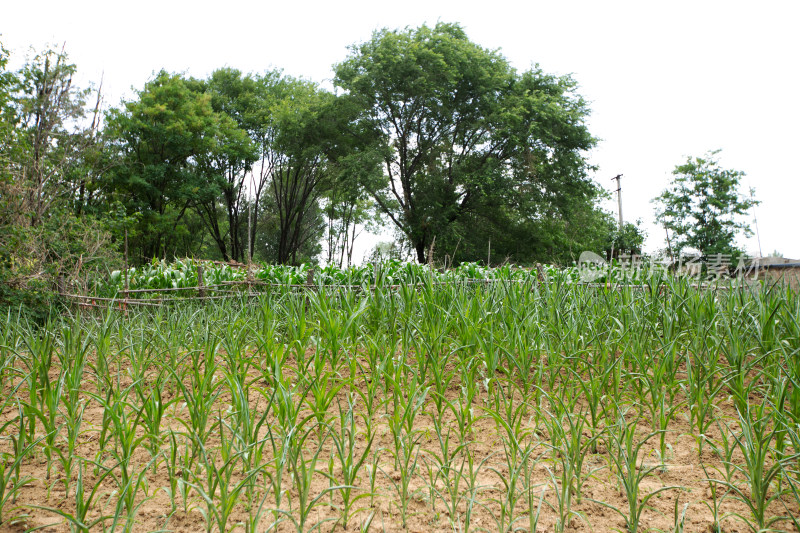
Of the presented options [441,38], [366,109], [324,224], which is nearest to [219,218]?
[324,224]

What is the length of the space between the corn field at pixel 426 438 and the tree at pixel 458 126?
54.3 feet

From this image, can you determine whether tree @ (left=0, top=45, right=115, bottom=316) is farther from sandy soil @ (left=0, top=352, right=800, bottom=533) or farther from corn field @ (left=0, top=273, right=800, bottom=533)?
sandy soil @ (left=0, top=352, right=800, bottom=533)

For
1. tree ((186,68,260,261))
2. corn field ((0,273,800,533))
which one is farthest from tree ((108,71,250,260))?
corn field ((0,273,800,533))

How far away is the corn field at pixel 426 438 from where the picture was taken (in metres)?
1.92

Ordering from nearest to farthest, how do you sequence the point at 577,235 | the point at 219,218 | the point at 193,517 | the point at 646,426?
the point at 193,517 < the point at 646,426 < the point at 577,235 < the point at 219,218

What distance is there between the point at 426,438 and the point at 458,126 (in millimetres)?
20172

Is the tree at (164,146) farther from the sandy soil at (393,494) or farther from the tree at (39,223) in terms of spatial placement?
the sandy soil at (393,494)

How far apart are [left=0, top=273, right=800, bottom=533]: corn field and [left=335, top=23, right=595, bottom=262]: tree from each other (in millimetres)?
16539

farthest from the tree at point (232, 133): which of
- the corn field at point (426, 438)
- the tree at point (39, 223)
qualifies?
the corn field at point (426, 438)

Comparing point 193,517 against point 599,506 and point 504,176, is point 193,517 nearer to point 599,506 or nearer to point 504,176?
point 599,506

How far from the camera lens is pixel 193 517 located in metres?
1.97

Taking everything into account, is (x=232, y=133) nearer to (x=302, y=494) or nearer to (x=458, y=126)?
(x=458, y=126)

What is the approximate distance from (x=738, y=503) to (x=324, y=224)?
35.4 m

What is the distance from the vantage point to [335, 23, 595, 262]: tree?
1981 centimetres
